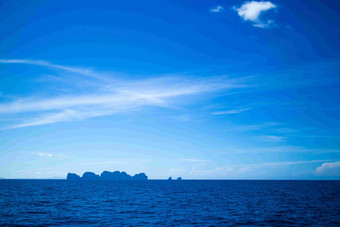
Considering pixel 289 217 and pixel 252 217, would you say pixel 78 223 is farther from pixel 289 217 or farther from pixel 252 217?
pixel 289 217

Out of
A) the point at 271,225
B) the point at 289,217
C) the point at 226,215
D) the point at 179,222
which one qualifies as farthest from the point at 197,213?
the point at 289,217

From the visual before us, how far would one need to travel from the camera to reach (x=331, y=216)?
3338cm

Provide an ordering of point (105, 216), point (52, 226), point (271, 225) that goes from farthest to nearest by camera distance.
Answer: point (105, 216) < point (271, 225) < point (52, 226)

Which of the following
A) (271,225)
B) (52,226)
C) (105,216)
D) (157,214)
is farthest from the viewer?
(157,214)

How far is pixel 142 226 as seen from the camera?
25797mm

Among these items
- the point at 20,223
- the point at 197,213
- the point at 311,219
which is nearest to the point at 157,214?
the point at 197,213

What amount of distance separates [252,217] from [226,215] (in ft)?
11.8

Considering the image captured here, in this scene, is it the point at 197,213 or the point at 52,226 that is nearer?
the point at 52,226

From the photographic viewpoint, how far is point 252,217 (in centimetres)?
3155

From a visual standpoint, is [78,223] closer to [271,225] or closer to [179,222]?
[179,222]

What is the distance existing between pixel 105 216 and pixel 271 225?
70.7 ft

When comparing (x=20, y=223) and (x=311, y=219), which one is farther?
(x=311, y=219)

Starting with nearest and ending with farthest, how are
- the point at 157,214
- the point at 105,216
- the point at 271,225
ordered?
the point at 271,225
the point at 105,216
the point at 157,214

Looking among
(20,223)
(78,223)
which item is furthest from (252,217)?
(20,223)
